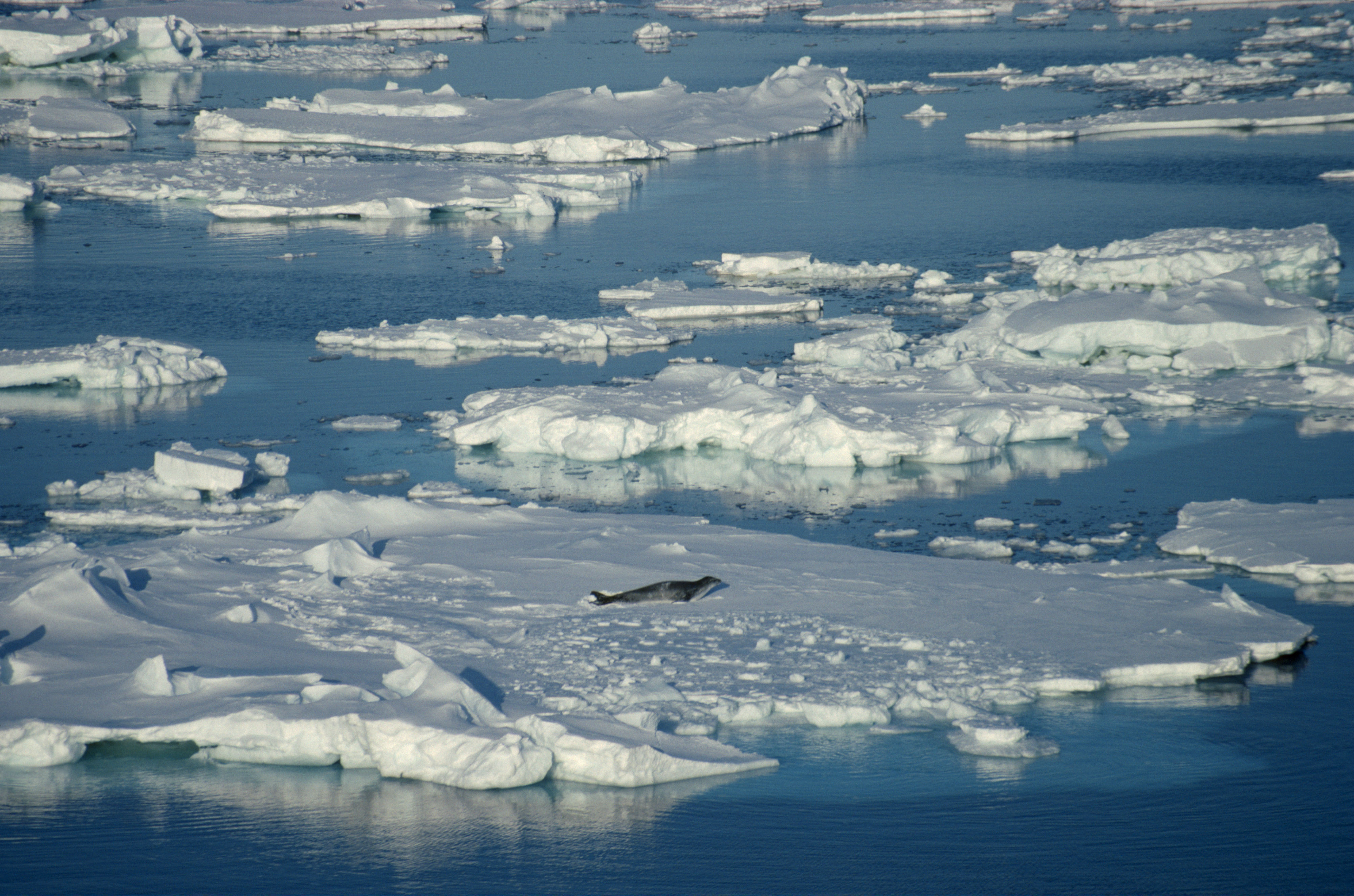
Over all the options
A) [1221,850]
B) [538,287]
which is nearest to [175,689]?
[1221,850]

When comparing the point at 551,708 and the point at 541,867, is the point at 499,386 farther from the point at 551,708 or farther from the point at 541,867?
the point at 541,867

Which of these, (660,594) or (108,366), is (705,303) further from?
(660,594)

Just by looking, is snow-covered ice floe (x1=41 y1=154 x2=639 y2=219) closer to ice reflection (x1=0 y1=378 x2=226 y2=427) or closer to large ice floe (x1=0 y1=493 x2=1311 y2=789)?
ice reflection (x1=0 y1=378 x2=226 y2=427)

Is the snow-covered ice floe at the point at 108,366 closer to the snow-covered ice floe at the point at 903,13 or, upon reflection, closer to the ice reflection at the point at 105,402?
the ice reflection at the point at 105,402

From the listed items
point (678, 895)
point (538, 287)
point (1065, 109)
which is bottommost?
point (678, 895)

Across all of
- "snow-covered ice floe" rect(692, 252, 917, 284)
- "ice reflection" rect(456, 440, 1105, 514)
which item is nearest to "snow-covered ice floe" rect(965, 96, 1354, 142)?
"snow-covered ice floe" rect(692, 252, 917, 284)

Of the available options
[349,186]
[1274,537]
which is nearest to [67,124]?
[349,186]
